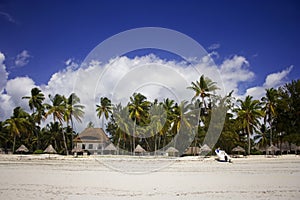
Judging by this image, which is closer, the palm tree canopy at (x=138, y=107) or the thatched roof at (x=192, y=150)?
the thatched roof at (x=192, y=150)

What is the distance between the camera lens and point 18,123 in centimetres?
4506

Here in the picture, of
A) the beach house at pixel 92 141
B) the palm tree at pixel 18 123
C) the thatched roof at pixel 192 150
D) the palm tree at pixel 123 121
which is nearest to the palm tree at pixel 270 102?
the thatched roof at pixel 192 150

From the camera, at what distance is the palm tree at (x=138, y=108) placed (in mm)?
44094

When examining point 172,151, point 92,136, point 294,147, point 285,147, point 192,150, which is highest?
point 92,136

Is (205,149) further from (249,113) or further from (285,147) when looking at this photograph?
(285,147)

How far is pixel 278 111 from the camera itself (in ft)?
140

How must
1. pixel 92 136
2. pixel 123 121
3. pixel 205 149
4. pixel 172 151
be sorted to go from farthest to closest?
pixel 92 136 → pixel 123 121 → pixel 172 151 → pixel 205 149

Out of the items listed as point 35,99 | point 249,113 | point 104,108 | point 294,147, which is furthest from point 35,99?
point 294,147

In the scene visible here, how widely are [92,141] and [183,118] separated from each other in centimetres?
2275

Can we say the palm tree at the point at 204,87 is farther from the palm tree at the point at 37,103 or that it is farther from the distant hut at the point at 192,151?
the palm tree at the point at 37,103

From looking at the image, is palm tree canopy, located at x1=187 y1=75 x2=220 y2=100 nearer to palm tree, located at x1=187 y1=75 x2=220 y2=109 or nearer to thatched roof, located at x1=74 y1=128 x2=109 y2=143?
palm tree, located at x1=187 y1=75 x2=220 y2=109

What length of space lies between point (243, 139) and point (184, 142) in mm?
9114

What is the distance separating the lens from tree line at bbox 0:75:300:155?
38938mm

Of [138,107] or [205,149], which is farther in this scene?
[138,107]
